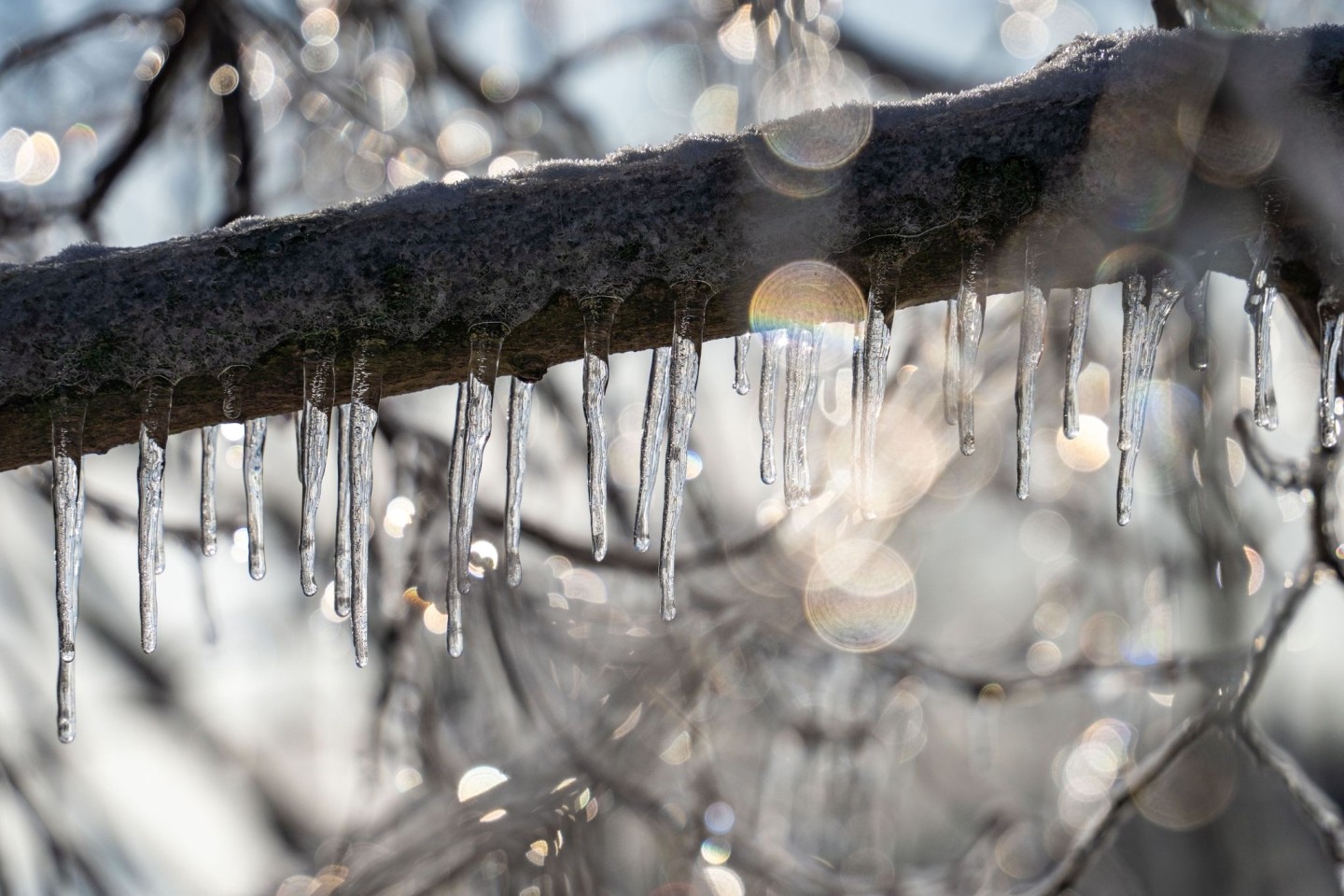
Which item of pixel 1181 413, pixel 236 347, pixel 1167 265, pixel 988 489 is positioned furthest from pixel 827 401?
pixel 236 347

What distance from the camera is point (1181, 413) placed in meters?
2.49

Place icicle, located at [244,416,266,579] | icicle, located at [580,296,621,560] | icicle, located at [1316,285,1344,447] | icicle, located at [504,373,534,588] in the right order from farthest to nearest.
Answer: icicle, located at [244,416,266,579]
icicle, located at [504,373,534,588]
icicle, located at [1316,285,1344,447]
icicle, located at [580,296,621,560]

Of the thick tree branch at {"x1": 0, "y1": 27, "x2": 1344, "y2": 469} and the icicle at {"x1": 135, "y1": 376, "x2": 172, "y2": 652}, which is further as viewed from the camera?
the icicle at {"x1": 135, "y1": 376, "x2": 172, "y2": 652}

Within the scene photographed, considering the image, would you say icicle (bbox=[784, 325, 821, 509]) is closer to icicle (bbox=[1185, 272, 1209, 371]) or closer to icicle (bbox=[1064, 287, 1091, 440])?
icicle (bbox=[1064, 287, 1091, 440])

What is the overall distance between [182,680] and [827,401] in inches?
94.0

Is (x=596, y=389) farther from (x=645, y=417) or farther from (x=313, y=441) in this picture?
(x=313, y=441)

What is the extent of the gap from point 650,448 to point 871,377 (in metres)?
0.38

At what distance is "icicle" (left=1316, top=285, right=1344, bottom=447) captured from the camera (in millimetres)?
1309

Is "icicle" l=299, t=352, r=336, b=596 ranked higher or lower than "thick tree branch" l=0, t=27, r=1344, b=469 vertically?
lower

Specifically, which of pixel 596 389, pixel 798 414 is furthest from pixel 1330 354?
pixel 596 389

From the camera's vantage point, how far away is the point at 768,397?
5.73 ft

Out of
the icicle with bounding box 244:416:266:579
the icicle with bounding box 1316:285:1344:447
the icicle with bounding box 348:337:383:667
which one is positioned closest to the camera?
the icicle with bounding box 1316:285:1344:447

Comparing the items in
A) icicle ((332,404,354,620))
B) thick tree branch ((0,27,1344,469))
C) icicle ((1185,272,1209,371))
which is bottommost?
icicle ((332,404,354,620))

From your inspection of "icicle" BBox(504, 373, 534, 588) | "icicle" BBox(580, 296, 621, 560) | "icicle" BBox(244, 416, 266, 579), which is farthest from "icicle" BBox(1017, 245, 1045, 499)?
"icicle" BBox(244, 416, 266, 579)
